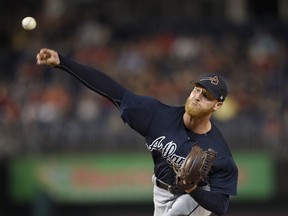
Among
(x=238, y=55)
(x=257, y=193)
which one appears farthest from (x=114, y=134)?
(x=238, y=55)

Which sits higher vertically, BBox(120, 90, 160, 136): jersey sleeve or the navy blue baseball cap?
the navy blue baseball cap

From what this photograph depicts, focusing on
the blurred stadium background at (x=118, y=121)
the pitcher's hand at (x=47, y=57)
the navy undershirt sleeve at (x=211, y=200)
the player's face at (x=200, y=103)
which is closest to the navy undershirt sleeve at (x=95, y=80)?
the pitcher's hand at (x=47, y=57)

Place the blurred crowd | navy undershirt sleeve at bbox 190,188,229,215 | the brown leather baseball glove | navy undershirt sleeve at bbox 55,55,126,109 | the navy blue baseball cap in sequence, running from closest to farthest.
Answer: the brown leather baseball glove
navy undershirt sleeve at bbox 190,188,229,215
the navy blue baseball cap
navy undershirt sleeve at bbox 55,55,126,109
the blurred crowd

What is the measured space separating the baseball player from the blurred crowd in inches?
218

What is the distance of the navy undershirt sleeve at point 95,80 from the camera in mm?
5506

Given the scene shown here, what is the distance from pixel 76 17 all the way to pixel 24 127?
374cm

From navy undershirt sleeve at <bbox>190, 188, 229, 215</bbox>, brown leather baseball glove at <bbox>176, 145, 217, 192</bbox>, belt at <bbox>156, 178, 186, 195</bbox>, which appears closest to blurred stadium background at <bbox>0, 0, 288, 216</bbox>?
belt at <bbox>156, 178, 186, 195</bbox>

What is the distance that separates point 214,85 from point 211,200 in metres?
0.72

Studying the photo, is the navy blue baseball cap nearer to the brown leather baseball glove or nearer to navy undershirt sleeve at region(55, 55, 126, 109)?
the brown leather baseball glove

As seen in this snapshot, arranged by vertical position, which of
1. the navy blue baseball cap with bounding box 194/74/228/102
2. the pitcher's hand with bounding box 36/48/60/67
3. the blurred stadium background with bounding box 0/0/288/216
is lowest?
the blurred stadium background with bounding box 0/0/288/216

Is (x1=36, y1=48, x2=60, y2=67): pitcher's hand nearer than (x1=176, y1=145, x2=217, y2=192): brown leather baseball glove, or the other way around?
(x1=176, y1=145, x2=217, y2=192): brown leather baseball glove

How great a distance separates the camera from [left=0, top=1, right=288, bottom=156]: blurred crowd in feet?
36.8

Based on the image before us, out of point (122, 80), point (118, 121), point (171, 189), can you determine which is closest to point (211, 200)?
point (171, 189)

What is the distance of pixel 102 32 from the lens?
1398 centimetres
